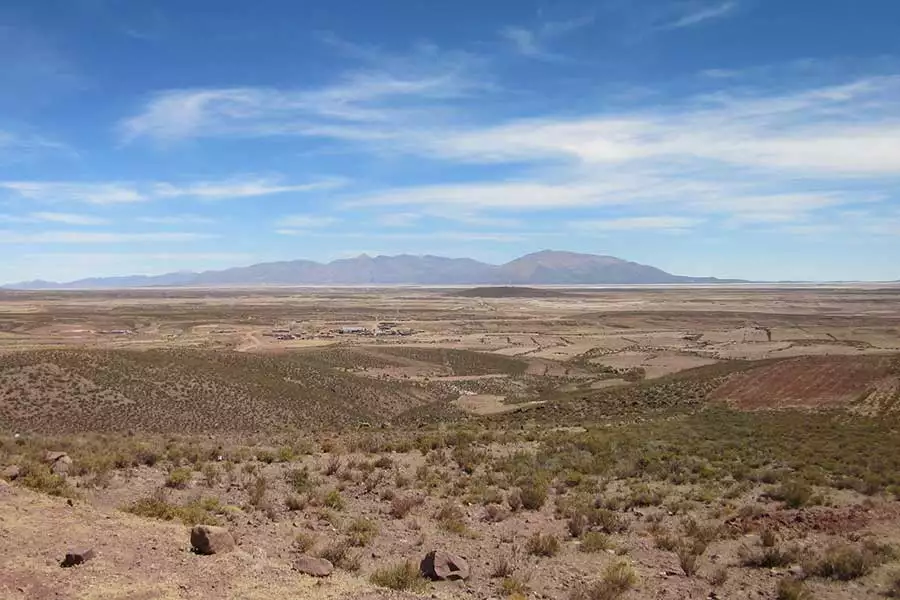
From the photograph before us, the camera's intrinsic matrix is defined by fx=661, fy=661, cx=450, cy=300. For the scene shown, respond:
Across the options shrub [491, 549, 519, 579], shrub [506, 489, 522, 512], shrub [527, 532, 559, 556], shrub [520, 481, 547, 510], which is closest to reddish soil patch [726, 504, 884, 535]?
shrub [520, 481, 547, 510]

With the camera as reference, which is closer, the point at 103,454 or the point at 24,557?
the point at 24,557

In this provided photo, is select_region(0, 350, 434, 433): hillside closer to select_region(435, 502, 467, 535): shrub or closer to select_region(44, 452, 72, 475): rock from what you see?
select_region(44, 452, 72, 475): rock

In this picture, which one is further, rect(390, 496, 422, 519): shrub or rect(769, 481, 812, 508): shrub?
rect(769, 481, 812, 508): shrub

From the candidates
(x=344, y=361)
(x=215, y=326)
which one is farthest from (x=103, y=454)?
(x=215, y=326)

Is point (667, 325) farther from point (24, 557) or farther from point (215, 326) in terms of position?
point (24, 557)

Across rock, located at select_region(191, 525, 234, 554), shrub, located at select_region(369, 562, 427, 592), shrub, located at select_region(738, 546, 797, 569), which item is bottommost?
shrub, located at select_region(738, 546, 797, 569)

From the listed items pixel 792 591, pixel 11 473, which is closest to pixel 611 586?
pixel 792 591

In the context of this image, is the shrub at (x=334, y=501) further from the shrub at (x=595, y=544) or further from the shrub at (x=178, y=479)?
the shrub at (x=595, y=544)
